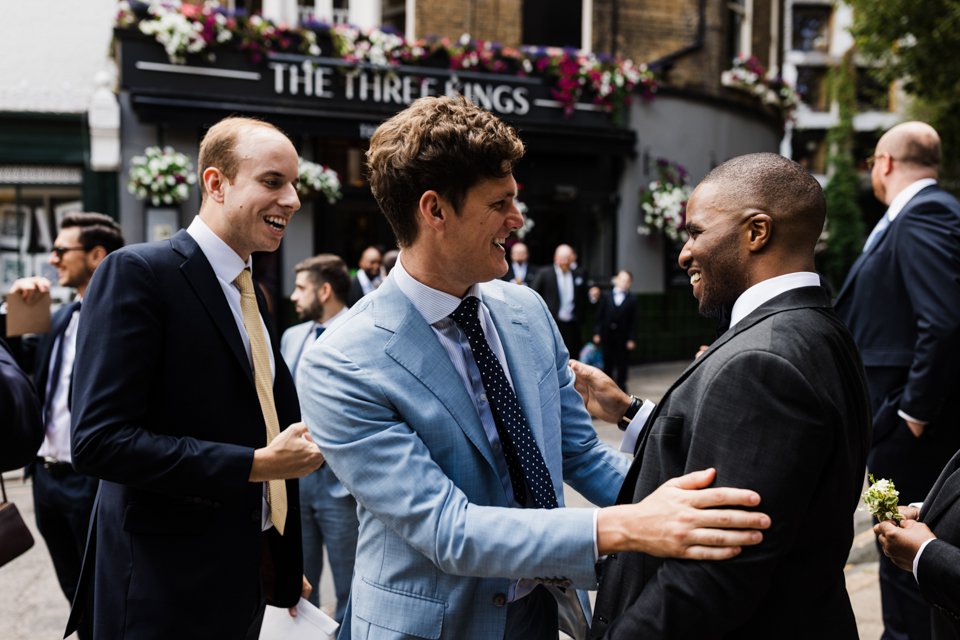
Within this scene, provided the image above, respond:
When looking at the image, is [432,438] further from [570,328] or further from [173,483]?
[570,328]

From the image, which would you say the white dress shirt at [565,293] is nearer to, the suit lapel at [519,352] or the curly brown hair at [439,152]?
the suit lapel at [519,352]

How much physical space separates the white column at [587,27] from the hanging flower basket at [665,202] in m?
2.27

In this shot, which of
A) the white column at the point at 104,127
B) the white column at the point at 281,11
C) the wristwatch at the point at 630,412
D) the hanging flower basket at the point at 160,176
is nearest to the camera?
the wristwatch at the point at 630,412

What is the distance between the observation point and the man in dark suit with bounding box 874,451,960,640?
2.08 meters

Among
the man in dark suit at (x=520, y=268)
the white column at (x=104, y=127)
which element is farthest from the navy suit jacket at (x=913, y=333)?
the white column at (x=104, y=127)

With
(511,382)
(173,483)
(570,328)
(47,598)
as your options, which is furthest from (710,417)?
(570,328)

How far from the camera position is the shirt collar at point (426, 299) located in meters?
1.98

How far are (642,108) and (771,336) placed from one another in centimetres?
1392

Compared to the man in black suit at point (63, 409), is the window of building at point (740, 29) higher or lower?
higher

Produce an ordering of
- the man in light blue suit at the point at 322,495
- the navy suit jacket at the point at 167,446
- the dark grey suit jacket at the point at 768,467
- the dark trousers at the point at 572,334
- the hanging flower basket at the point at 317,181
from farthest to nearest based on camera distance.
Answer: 1. the dark trousers at the point at 572,334
2. the hanging flower basket at the point at 317,181
3. the man in light blue suit at the point at 322,495
4. the navy suit jacket at the point at 167,446
5. the dark grey suit jacket at the point at 768,467

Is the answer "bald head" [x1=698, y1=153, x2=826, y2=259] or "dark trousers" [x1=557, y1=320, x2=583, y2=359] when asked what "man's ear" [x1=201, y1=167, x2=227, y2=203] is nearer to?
"bald head" [x1=698, y1=153, x2=826, y2=259]

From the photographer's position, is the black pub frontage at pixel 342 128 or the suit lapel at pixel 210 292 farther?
the black pub frontage at pixel 342 128

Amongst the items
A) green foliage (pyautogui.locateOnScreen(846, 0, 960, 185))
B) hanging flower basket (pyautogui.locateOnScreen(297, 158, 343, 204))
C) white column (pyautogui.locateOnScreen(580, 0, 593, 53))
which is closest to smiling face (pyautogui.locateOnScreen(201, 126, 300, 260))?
hanging flower basket (pyautogui.locateOnScreen(297, 158, 343, 204))

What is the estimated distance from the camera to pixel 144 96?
1125 centimetres
